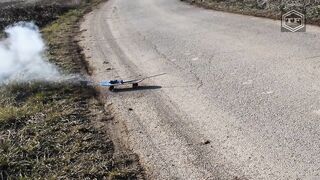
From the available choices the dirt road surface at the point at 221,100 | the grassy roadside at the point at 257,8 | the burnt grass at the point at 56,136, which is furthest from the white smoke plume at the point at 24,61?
the grassy roadside at the point at 257,8

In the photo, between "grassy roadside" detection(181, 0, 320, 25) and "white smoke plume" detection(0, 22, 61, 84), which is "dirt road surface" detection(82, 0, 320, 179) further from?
"white smoke plume" detection(0, 22, 61, 84)

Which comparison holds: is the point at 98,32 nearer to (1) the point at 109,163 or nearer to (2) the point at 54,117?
(2) the point at 54,117

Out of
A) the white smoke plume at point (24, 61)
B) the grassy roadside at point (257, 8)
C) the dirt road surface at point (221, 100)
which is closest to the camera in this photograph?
the dirt road surface at point (221, 100)

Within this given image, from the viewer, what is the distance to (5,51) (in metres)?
11.3

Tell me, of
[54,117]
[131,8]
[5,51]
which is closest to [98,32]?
[5,51]

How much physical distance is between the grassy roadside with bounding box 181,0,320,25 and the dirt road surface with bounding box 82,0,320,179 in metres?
0.85

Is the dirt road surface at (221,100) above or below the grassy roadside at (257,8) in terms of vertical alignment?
above

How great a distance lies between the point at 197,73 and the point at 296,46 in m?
2.51

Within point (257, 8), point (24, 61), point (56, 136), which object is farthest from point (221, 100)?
point (257, 8)

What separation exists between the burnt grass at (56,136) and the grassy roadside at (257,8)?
725cm

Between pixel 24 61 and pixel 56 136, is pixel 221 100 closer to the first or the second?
pixel 56 136

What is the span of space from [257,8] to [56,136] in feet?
36.2

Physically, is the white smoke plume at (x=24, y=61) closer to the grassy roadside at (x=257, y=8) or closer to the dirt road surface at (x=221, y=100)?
the dirt road surface at (x=221, y=100)

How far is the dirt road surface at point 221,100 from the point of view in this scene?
5.08 metres
